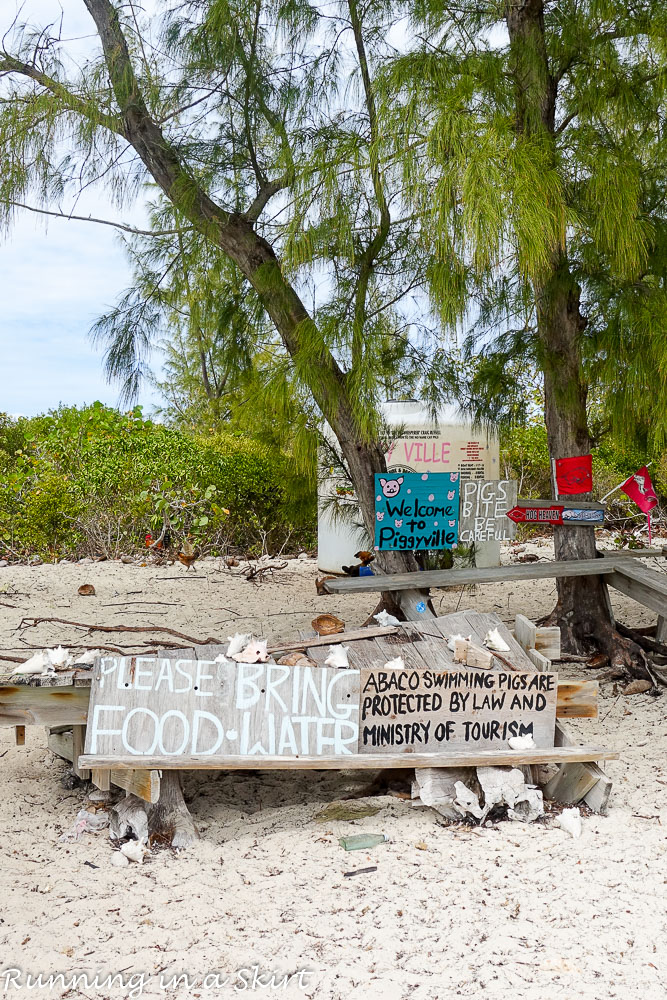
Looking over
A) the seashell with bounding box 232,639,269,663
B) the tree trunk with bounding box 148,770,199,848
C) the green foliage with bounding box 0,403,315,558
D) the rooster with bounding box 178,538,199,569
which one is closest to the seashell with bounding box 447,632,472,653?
the seashell with bounding box 232,639,269,663

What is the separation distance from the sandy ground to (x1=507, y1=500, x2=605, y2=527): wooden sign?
1.36m

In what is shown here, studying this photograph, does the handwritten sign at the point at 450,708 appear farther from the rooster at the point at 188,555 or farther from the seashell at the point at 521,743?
the rooster at the point at 188,555

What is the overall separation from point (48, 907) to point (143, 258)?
3.02 m

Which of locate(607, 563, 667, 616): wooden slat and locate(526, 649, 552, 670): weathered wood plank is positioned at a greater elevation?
locate(607, 563, 667, 616): wooden slat

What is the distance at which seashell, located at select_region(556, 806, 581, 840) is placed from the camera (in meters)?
2.29

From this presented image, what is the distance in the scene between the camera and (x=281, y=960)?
179 cm

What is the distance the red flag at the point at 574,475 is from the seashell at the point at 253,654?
84.4 inches

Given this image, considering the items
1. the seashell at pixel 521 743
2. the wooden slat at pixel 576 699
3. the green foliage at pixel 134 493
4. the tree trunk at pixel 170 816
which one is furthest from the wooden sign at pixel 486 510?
the green foliage at pixel 134 493

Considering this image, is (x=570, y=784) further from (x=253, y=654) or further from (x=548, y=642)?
(x=253, y=654)

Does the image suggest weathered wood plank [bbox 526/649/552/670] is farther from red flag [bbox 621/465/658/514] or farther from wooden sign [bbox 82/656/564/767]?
red flag [bbox 621/465/658/514]

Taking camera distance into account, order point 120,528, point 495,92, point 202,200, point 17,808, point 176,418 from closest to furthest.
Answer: point 17,808 < point 495,92 < point 202,200 < point 120,528 < point 176,418

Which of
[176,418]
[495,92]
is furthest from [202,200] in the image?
[176,418]

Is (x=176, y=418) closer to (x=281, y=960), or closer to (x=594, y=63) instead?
(x=594, y=63)

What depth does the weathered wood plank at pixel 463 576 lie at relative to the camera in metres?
3.59
